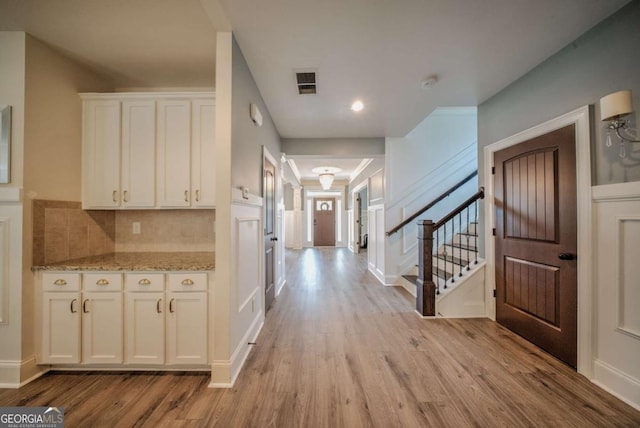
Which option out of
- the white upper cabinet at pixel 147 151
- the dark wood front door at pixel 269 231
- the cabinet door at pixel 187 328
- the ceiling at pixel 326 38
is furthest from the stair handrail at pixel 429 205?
the cabinet door at pixel 187 328

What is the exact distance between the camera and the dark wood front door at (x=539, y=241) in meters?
1.92

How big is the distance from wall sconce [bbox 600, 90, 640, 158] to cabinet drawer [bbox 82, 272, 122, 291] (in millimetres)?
3492

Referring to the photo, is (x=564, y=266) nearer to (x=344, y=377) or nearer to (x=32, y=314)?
(x=344, y=377)

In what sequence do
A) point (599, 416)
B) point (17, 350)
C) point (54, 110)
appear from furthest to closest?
point (54, 110)
point (17, 350)
point (599, 416)

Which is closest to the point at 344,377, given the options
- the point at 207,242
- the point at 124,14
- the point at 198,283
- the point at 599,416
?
the point at 198,283

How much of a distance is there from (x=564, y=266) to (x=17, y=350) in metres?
4.19

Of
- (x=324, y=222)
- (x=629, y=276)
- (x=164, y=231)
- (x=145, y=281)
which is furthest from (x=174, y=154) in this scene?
(x=324, y=222)

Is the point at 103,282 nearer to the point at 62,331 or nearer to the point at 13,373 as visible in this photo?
the point at 62,331

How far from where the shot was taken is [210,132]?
2.11 meters

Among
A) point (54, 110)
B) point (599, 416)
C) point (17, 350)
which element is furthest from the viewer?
point (54, 110)

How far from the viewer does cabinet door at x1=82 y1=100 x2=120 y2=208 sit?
2125 millimetres

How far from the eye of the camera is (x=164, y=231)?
2398 mm

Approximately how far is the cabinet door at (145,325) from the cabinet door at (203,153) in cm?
82

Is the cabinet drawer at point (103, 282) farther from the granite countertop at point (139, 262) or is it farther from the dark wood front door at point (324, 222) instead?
the dark wood front door at point (324, 222)
